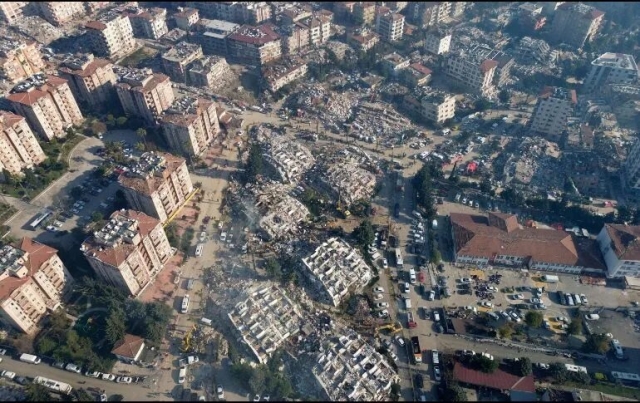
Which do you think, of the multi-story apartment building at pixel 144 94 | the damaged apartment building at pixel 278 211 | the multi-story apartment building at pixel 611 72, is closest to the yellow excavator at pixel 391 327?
the damaged apartment building at pixel 278 211

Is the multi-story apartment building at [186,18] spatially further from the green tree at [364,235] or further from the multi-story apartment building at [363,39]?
the green tree at [364,235]

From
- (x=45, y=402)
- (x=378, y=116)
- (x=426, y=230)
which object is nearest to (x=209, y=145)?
(x=378, y=116)

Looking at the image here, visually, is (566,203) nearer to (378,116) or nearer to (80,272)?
(378,116)

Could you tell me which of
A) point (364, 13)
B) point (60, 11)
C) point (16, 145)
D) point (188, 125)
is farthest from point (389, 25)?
point (16, 145)

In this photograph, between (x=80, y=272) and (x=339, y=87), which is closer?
(x=80, y=272)

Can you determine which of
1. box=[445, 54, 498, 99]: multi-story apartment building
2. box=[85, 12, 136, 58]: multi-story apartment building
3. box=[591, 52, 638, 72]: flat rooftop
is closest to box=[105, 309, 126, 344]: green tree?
box=[85, 12, 136, 58]: multi-story apartment building

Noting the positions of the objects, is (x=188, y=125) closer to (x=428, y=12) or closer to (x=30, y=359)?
(x=30, y=359)
